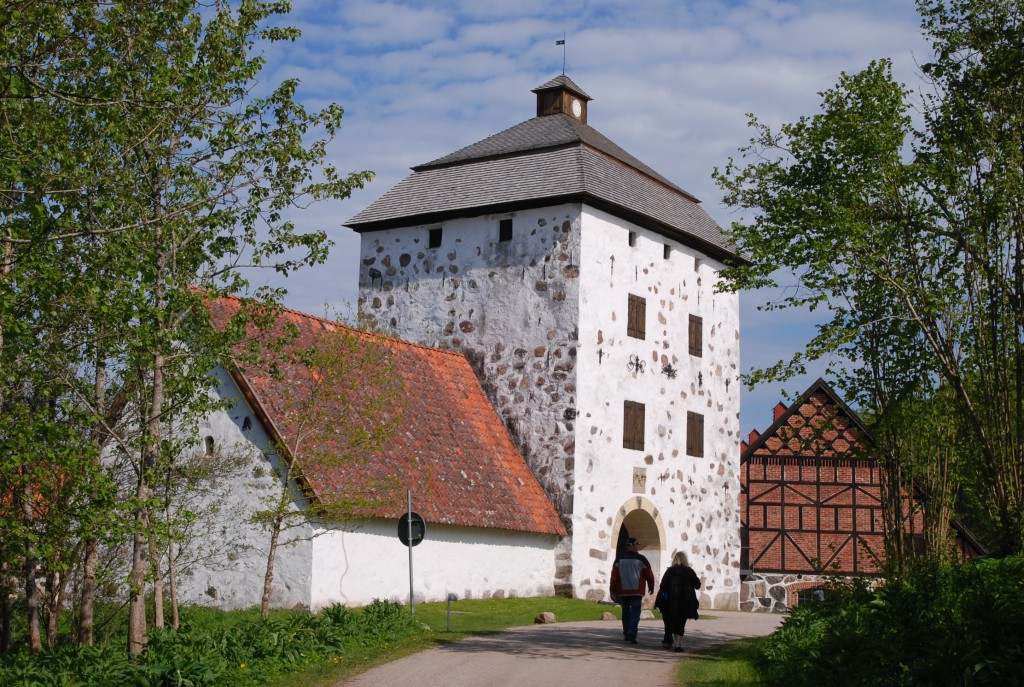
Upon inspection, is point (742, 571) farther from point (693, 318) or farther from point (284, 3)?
point (284, 3)

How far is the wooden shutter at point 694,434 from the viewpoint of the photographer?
29.1 m

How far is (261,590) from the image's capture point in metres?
21.3

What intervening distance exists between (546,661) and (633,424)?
13.4 meters

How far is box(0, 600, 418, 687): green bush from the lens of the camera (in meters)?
12.2

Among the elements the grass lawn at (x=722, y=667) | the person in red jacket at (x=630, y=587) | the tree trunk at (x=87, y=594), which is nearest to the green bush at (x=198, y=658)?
the tree trunk at (x=87, y=594)

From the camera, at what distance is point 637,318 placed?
27734 millimetres

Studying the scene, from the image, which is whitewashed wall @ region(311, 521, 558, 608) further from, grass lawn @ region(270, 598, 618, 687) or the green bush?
the green bush

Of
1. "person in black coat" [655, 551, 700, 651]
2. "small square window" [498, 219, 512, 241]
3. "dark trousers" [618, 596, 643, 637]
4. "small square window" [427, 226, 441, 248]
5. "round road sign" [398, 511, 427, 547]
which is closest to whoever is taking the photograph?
"person in black coat" [655, 551, 700, 651]

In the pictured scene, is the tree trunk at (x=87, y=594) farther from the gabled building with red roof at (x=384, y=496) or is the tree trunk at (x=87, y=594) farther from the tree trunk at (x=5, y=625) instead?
the gabled building with red roof at (x=384, y=496)

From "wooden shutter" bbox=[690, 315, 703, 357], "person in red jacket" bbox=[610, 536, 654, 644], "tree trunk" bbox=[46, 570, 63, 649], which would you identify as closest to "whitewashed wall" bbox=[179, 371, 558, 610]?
"tree trunk" bbox=[46, 570, 63, 649]

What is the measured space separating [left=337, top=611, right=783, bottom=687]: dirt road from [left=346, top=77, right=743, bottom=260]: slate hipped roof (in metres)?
10.8

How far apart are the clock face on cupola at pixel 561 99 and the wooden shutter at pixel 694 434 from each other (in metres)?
7.93

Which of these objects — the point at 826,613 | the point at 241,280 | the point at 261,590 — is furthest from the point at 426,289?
the point at 826,613

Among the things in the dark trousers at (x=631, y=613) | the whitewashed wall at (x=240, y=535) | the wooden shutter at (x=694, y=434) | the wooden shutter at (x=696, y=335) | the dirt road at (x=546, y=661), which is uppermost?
the wooden shutter at (x=696, y=335)
